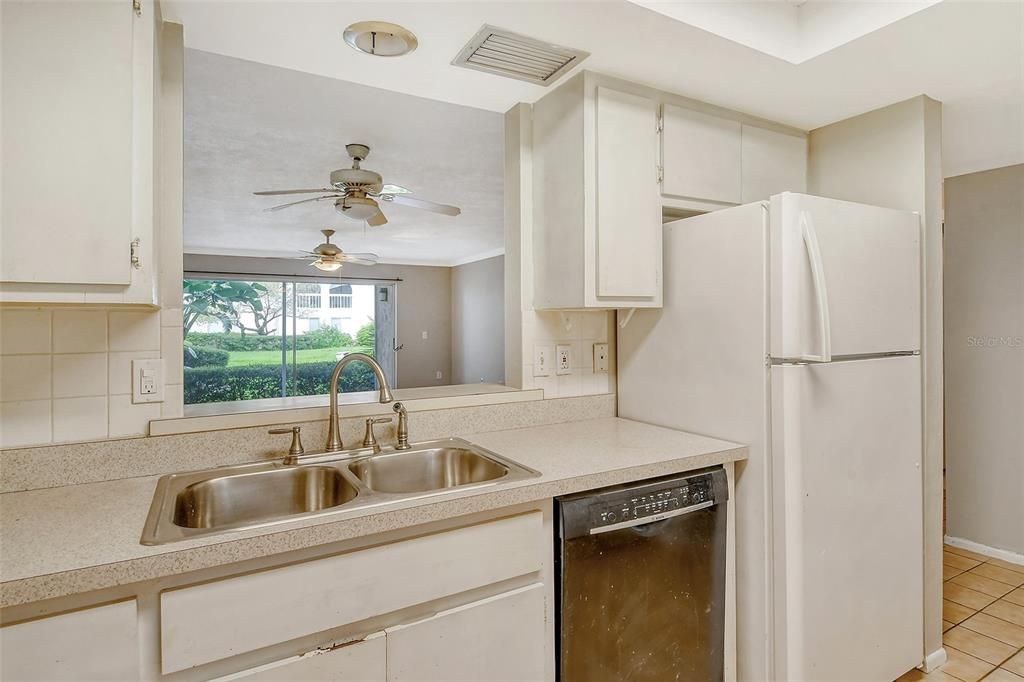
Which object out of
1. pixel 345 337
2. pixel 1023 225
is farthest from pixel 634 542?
pixel 345 337

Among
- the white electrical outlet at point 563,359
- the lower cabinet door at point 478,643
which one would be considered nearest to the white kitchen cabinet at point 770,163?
the white electrical outlet at point 563,359

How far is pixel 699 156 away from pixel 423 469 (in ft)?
4.88

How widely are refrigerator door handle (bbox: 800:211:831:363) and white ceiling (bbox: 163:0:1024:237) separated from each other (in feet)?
1.96

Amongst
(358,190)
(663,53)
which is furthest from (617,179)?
(358,190)

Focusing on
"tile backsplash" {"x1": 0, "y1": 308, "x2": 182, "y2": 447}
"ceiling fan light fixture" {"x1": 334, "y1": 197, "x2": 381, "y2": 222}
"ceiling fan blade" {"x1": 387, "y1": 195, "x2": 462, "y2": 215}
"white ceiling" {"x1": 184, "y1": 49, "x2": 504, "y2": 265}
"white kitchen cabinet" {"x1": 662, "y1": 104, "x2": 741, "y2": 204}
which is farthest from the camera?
"ceiling fan blade" {"x1": 387, "y1": 195, "x2": 462, "y2": 215}

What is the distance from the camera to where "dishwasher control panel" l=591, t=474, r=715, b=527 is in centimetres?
144

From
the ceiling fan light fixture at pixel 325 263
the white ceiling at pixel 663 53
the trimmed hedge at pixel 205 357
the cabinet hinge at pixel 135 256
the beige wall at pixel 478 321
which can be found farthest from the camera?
the beige wall at pixel 478 321

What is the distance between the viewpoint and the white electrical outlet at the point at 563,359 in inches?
84.7

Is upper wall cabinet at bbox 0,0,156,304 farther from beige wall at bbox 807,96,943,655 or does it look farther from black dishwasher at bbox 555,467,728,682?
beige wall at bbox 807,96,943,655

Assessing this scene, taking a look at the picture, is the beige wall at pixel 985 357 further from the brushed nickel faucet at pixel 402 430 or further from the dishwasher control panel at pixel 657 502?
the brushed nickel faucet at pixel 402 430

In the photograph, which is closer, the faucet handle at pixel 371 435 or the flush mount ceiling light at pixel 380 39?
the flush mount ceiling light at pixel 380 39

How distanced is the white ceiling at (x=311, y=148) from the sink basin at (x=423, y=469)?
1612mm

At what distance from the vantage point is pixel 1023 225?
284 cm

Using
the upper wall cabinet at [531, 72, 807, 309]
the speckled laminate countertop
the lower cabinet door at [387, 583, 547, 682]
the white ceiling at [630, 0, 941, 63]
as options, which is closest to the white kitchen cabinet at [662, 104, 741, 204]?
the upper wall cabinet at [531, 72, 807, 309]
